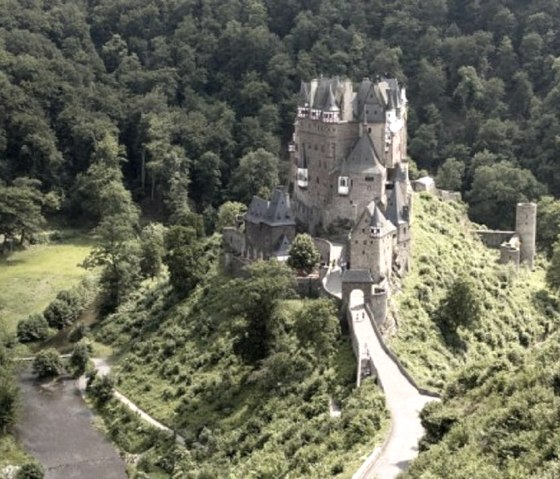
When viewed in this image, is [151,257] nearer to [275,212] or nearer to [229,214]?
[229,214]

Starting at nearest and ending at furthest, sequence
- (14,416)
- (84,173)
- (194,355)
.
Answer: (14,416)
(194,355)
(84,173)

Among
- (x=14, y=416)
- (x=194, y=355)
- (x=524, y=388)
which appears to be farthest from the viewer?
(x=194, y=355)

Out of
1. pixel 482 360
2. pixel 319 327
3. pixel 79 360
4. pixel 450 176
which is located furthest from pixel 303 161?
pixel 450 176

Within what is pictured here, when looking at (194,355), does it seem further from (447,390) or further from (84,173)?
(84,173)

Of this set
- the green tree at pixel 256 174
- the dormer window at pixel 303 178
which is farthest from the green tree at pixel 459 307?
the green tree at pixel 256 174

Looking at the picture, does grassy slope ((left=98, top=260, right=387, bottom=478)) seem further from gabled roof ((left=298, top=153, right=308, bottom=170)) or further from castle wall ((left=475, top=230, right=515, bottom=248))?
castle wall ((left=475, top=230, right=515, bottom=248))

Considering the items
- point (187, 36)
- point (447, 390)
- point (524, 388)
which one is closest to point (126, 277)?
point (447, 390)
